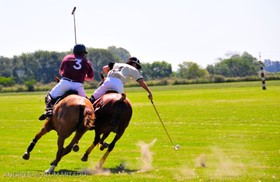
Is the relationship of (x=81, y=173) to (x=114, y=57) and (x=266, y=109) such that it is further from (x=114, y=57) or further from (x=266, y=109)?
(x=114, y=57)

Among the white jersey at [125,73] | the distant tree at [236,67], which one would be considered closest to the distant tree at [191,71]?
the distant tree at [236,67]

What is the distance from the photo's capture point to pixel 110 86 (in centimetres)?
1506

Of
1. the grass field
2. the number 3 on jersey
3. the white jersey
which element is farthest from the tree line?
the number 3 on jersey

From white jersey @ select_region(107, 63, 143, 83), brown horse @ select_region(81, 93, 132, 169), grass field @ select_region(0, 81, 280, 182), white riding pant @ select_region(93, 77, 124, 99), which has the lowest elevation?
grass field @ select_region(0, 81, 280, 182)

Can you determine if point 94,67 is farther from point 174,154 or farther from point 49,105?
point 49,105

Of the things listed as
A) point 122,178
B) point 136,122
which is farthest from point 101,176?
point 136,122

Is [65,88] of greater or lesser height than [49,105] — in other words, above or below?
above

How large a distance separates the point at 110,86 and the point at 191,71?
6273 inches

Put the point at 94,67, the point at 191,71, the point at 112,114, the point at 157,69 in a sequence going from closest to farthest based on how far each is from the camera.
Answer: the point at 112,114 → the point at 191,71 → the point at 94,67 → the point at 157,69

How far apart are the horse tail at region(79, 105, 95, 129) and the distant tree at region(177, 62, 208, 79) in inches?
5717

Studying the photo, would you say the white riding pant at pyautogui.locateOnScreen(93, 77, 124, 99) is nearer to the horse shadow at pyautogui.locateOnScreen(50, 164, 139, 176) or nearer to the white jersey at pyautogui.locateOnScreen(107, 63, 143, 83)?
the white jersey at pyautogui.locateOnScreen(107, 63, 143, 83)

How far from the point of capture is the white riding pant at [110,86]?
591 inches

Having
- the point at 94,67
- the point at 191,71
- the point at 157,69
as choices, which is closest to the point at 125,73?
the point at 191,71

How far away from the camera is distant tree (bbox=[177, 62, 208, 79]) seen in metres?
167
